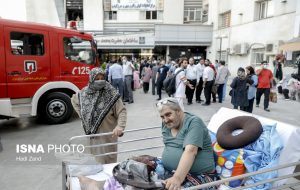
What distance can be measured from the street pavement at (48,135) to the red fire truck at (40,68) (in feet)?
1.48

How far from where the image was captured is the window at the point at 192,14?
28.3 m

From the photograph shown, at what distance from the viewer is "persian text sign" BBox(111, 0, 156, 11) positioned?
24.0 meters

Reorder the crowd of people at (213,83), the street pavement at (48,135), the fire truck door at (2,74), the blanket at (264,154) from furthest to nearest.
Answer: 1. the crowd of people at (213,83)
2. the fire truck door at (2,74)
3. the street pavement at (48,135)
4. the blanket at (264,154)

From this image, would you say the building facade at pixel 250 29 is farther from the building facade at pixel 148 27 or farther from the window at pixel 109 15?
the window at pixel 109 15

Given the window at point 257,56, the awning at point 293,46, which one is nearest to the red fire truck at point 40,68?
the awning at point 293,46

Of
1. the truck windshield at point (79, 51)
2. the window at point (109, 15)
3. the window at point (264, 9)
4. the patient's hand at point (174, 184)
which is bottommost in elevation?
the patient's hand at point (174, 184)

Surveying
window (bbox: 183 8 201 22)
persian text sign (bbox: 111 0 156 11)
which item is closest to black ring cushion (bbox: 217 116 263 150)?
persian text sign (bbox: 111 0 156 11)

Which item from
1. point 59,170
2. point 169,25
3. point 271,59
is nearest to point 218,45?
point 169,25

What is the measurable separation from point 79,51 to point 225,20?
62.1 ft

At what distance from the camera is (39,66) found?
6.38 metres

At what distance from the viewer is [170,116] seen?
2447mm

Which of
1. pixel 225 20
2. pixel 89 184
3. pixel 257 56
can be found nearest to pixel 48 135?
pixel 89 184

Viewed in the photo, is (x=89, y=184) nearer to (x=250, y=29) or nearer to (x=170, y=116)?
(x=170, y=116)

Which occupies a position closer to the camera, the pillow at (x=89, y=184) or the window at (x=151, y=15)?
the pillow at (x=89, y=184)
